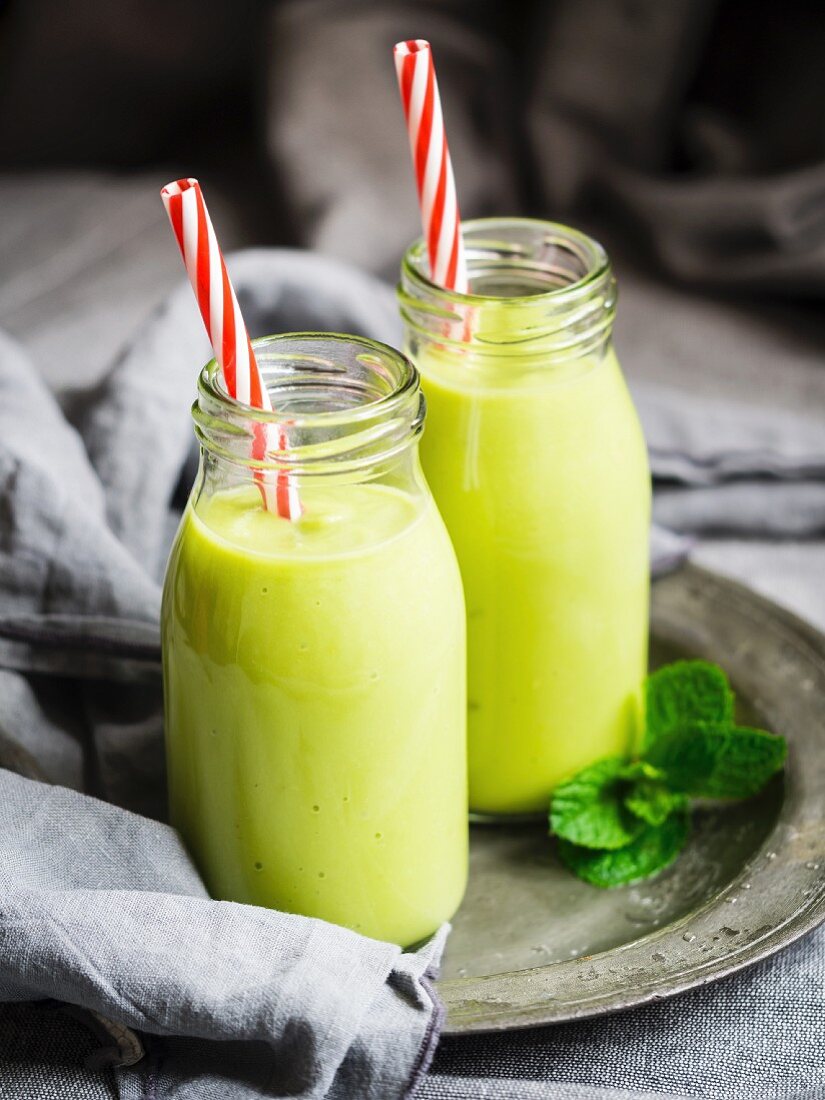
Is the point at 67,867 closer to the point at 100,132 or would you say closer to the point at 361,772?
the point at 361,772

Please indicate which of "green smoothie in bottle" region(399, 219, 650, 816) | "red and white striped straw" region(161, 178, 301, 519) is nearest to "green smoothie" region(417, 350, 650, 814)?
"green smoothie in bottle" region(399, 219, 650, 816)

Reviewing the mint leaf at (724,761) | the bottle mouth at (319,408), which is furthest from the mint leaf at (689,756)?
the bottle mouth at (319,408)

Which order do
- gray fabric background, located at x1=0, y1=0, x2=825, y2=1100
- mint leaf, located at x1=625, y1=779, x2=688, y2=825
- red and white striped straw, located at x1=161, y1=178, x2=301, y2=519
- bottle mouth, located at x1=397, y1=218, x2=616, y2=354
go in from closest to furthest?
red and white striped straw, located at x1=161, y1=178, x2=301, y2=519
bottle mouth, located at x1=397, y1=218, x2=616, y2=354
mint leaf, located at x1=625, y1=779, x2=688, y2=825
gray fabric background, located at x1=0, y1=0, x2=825, y2=1100

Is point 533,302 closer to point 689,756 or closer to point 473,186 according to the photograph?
point 689,756

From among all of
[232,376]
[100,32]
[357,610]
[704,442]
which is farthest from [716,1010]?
[100,32]

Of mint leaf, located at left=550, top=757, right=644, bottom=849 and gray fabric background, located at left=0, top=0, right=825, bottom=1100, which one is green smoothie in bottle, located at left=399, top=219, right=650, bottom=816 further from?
gray fabric background, located at left=0, top=0, right=825, bottom=1100

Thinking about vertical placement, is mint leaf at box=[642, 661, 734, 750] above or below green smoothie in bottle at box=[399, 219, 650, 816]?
below

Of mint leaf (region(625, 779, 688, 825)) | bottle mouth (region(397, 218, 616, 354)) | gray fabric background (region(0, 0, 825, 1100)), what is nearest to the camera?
bottle mouth (region(397, 218, 616, 354))
